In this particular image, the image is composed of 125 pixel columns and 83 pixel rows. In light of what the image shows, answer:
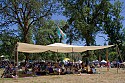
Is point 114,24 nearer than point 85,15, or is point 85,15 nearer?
point 85,15

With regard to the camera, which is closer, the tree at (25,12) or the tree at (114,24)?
the tree at (25,12)

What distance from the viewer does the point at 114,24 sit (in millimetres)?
39312

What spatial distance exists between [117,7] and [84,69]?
1971 cm

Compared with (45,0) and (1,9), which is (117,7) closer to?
(45,0)

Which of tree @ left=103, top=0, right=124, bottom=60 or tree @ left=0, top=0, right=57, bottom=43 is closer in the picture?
tree @ left=0, top=0, right=57, bottom=43

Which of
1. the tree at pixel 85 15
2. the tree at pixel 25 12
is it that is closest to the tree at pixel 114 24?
the tree at pixel 85 15

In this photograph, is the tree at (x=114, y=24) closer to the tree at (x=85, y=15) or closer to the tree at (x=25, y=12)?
the tree at (x=85, y=15)

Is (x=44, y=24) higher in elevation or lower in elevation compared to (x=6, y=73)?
higher

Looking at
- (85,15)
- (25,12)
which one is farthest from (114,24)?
(25,12)

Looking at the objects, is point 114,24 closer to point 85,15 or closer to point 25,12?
point 85,15

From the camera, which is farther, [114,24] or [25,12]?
[114,24]

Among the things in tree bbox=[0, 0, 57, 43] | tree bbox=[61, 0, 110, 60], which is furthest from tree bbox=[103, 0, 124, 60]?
tree bbox=[0, 0, 57, 43]

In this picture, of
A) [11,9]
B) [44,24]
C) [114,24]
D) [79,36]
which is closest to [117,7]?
[114,24]

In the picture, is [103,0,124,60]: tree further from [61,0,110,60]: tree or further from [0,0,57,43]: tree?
[0,0,57,43]: tree
